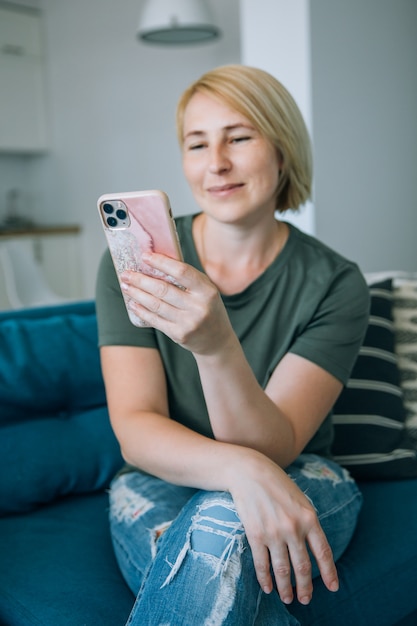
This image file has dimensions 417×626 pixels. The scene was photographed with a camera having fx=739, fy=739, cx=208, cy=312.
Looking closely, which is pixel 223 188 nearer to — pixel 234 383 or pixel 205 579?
pixel 234 383

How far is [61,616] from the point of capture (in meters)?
1.01

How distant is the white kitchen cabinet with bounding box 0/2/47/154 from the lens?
4852 mm

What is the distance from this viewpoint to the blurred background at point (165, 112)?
246 cm

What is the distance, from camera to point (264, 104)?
4.00 ft

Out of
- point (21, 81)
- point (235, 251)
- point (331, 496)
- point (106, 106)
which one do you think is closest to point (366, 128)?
point (235, 251)

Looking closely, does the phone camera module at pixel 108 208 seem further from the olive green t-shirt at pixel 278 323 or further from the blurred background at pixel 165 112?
the blurred background at pixel 165 112

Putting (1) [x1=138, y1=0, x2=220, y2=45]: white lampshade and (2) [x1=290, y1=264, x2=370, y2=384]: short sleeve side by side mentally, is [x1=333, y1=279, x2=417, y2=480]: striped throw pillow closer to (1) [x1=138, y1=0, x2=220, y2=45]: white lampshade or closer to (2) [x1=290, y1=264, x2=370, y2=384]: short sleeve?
(2) [x1=290, y1=264, x2=370, y2=384]: short sleeve

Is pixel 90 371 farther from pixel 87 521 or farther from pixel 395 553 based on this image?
pixel 395 553

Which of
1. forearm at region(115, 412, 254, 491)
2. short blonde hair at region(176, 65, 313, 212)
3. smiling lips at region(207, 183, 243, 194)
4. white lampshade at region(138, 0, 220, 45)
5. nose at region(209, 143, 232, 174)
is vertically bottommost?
forearm at region(115, 412, 254, 491)

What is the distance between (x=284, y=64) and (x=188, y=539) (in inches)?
73.9

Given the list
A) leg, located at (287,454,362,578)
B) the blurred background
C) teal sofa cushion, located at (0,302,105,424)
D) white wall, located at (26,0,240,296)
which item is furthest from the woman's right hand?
white wall, located at (26,0,240,296)

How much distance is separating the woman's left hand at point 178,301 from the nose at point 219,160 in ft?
1.28

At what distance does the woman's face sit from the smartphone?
0.35 m

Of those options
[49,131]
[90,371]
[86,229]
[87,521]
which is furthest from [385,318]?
[49,131]
